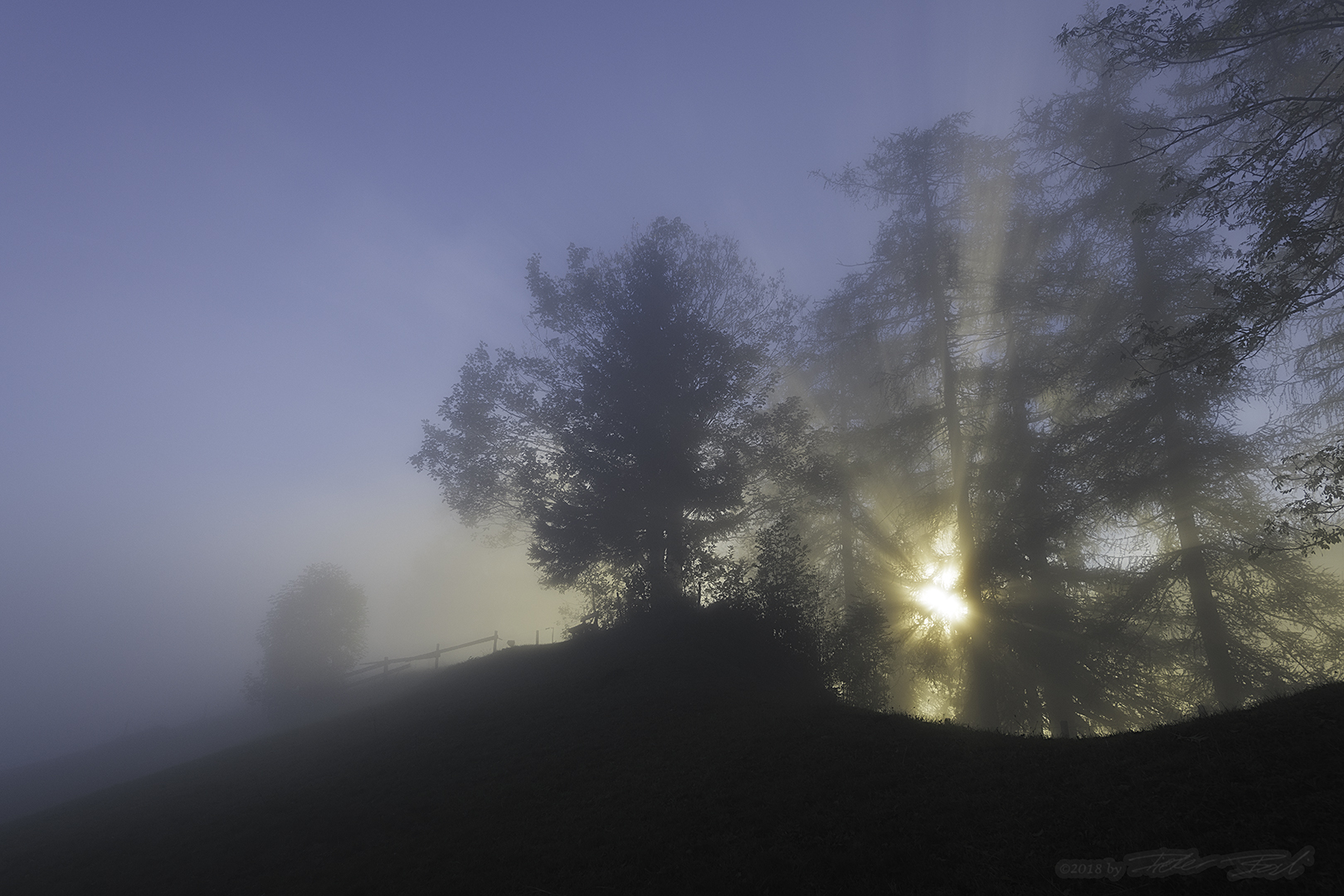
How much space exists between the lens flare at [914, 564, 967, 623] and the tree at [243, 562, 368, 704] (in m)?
48.1

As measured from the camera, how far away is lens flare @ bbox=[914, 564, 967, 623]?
17.9 metres

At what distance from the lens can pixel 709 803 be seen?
9.19 meters

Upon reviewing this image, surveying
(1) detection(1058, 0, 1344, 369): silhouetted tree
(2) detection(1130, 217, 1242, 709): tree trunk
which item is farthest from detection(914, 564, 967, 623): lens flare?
(1) detection(1058, 0, 1344, 369): silhouetted tree

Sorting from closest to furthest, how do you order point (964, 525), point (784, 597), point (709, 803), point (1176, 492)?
point (709, 803), point (1176, 492), point (784, 597), point (964, 525)

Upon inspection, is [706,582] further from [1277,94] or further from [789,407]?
[1277,94]

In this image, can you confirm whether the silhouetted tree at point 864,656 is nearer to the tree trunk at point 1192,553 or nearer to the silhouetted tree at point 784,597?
the silhouetted tree at point 784,597

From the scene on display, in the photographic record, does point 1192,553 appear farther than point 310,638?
No

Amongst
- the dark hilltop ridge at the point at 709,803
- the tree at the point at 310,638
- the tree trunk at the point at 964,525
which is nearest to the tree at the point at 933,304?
the tree trunk at the point at 964,525

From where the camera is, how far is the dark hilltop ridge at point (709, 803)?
19.4 feet

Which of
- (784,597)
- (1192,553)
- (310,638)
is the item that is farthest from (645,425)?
(310,638)

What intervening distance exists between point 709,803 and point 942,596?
11.8 m

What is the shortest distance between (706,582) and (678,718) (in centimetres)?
754
